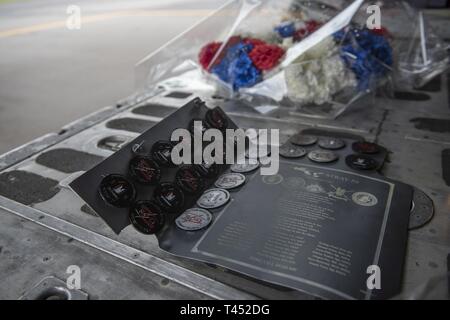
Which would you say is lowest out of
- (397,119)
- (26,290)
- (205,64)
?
(26,290)

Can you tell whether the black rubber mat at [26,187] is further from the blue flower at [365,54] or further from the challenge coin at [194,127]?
the blue flower at [365,54]

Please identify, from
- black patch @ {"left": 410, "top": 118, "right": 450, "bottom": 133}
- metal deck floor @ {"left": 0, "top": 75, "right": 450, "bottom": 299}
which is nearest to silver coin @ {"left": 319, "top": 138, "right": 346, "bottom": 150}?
→ metal deck floor @ {"left": 0, "top": 75, "right": 450, "bottom": 299}

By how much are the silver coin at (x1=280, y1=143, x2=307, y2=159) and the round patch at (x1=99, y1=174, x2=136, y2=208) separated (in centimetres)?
46

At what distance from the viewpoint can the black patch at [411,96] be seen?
59.9 inches

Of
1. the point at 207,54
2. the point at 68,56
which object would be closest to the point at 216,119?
the point at 207,54

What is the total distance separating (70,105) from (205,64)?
2.71 feet

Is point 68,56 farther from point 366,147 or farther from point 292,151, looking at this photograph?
point 366,147

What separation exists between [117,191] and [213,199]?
8.7 inches

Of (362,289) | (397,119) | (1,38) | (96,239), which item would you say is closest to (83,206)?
(96,239)

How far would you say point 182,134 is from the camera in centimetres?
89

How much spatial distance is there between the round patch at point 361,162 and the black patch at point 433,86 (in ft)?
2.85

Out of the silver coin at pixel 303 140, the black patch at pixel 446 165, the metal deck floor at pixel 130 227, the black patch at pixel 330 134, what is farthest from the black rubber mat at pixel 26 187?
the black patch at pixel 446 165

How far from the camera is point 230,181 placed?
90 cm
